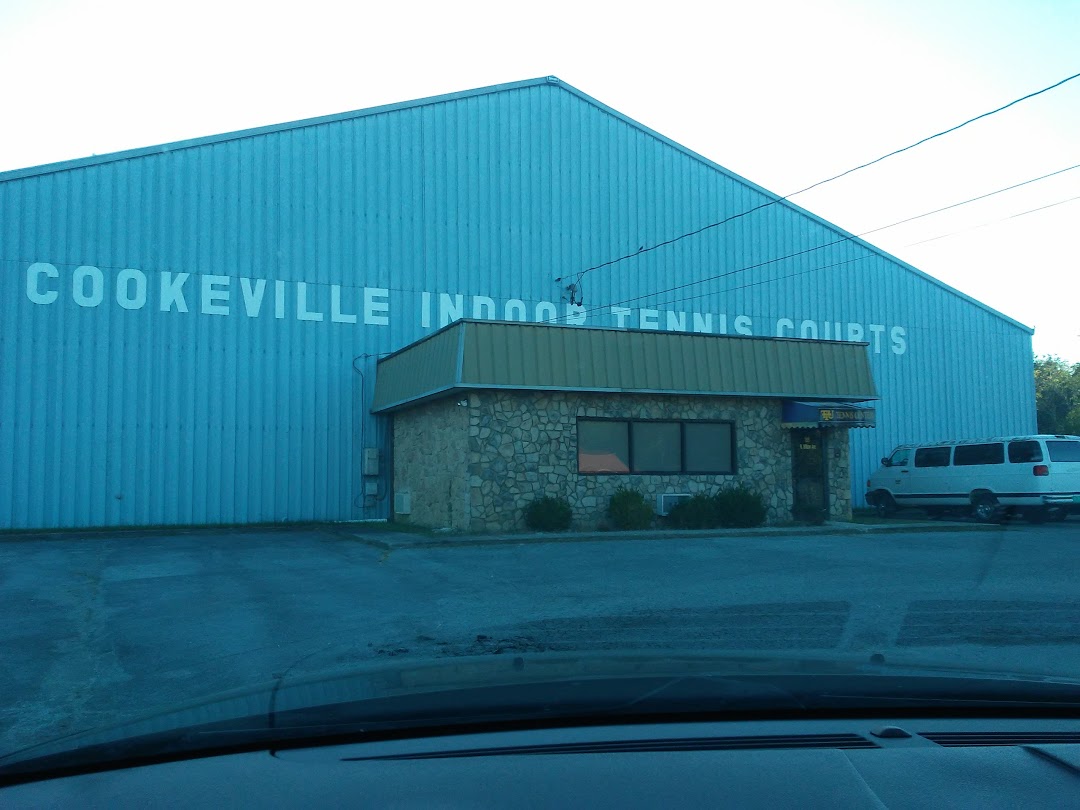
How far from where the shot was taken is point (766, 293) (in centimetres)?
2875

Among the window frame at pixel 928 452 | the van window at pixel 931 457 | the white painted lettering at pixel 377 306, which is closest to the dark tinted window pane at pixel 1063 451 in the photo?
the window frame at pixel 928 452

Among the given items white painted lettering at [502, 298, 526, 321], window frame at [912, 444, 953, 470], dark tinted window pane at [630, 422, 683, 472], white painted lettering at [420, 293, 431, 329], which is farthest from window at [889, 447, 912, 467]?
white painted lettering at [420, 293, 431, 329]

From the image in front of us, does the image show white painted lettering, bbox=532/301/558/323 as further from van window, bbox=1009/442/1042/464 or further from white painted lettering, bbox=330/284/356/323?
van window, bbox=1009/442/1042/464

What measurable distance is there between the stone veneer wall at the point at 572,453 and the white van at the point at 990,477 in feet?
17.4

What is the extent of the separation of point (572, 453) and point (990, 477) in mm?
10615

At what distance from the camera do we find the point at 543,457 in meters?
19.3

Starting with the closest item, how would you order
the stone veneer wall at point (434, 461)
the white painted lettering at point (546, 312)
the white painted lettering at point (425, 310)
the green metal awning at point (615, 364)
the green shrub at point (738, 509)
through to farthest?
1. the green metal awning at point (615, 364)
2. the stone veneer wall at point (434, 461)
3. the green shrub at point (738, 509)
4. the white painted lettering at point (425, 310)
5. the white painted lettering at point (546, 312)

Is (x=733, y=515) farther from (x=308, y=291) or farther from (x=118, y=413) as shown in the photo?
(x=118, y=413)

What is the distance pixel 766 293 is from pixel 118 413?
59.1 feet

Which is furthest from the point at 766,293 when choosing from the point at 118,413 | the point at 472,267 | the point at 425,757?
the point at 425,757

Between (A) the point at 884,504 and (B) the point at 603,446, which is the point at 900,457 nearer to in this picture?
(A) the point at 884,504

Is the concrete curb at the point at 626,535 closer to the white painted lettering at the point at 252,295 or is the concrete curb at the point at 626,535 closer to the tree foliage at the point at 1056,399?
the white painted lettering at the point at 252,295

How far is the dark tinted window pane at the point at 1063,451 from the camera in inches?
862

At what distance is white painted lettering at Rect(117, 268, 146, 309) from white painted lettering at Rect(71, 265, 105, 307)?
36 cm
